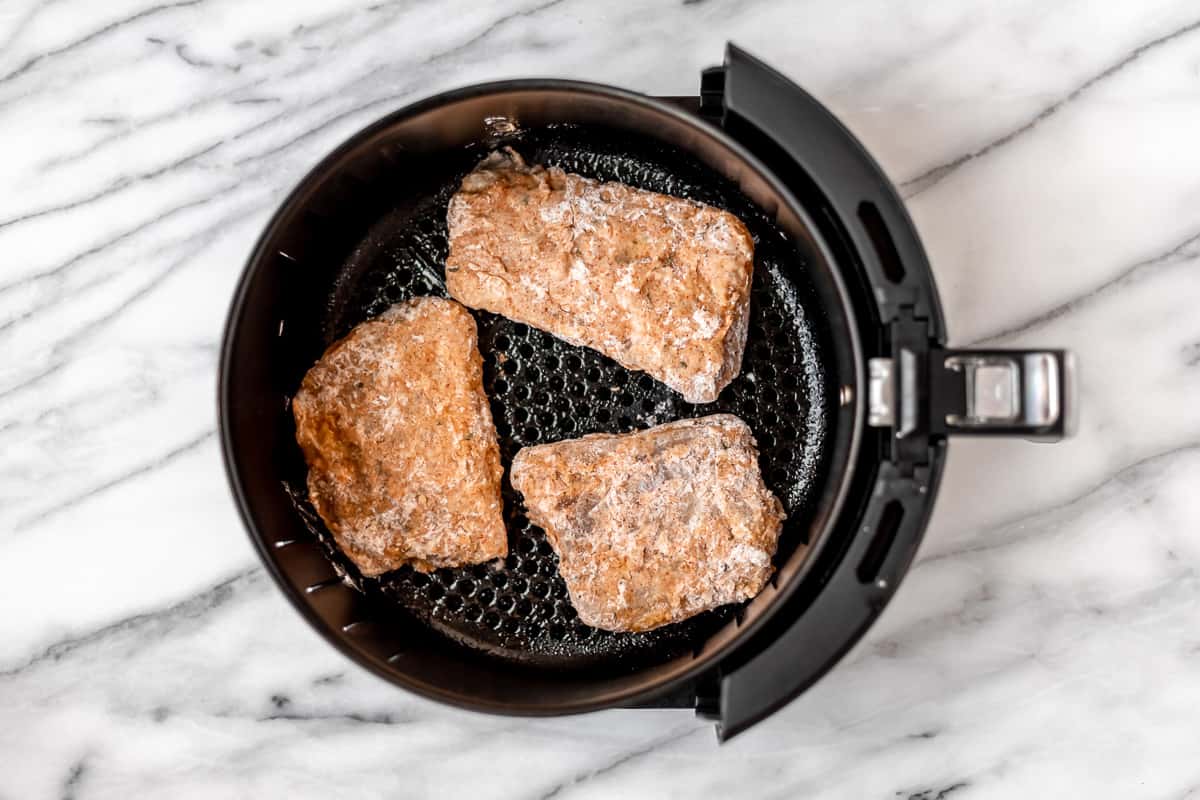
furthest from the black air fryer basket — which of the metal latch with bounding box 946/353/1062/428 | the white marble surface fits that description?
the white marble surface

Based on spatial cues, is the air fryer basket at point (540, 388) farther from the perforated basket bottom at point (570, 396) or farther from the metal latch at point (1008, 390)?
the metal latch at point (1008, 390)

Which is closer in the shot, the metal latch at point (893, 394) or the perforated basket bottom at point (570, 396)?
the metal latch at point (893, 394)

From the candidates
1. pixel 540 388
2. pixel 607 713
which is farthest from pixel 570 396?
pixel 607 713

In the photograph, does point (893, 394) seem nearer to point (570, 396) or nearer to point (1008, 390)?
point (1008, 390)

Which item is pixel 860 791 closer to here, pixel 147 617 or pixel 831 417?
pixel 831 417

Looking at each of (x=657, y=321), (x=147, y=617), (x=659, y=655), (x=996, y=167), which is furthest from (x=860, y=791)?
(x=147, y=617)

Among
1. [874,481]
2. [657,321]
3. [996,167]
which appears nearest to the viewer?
[874,481]

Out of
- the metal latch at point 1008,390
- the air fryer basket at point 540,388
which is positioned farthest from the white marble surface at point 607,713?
the metal latch at point 1008,390
